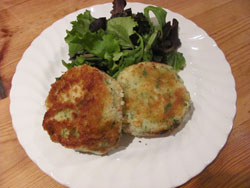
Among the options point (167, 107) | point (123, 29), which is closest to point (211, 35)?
point (123, 29)

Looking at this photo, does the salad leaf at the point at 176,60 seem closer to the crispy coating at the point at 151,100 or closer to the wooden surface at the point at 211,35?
the crispy coating at the point at 151,100

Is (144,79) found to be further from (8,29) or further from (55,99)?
(8,29)

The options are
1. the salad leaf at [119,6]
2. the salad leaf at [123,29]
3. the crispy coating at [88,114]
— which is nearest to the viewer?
the crispy coating at [88,114]

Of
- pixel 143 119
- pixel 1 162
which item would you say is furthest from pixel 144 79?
pixel 1 162

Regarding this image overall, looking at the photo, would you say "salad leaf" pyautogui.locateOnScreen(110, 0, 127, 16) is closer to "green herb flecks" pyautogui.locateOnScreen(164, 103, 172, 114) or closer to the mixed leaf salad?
the mixed leaf salad

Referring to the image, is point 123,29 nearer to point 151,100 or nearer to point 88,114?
point 151,100

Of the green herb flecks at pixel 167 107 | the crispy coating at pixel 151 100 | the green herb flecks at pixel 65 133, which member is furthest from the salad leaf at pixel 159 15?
the green herb flecks at pixel 65 133

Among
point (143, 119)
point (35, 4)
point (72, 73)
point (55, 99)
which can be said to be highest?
point (35, 4)

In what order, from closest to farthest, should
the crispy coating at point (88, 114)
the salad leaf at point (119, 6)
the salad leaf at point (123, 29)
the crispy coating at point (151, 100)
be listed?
the crispy coating at point (88, 114) → the crispy coating at point (151, 100) → the salad leaf at point (123, 29) → the salad leaf at point (119, 6)
